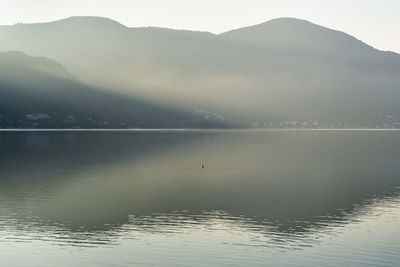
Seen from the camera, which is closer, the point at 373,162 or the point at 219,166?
the point at 219,166

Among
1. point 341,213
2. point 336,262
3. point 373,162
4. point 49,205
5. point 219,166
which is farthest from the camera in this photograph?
point 373,162

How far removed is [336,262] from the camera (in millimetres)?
54219

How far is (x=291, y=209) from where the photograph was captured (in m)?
87.3

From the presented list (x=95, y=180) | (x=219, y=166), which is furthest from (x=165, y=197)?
(x=219, y=166)

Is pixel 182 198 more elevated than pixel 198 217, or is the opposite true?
pixel 198 217

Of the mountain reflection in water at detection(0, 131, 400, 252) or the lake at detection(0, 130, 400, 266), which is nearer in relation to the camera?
the lake at detection(0, 130, 400, 266)

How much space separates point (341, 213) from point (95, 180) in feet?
210

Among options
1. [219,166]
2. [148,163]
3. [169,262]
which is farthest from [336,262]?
[148,163]

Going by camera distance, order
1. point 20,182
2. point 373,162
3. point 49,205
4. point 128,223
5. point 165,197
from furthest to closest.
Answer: point 373,162
point 20,182
point 165,197
point 49,205
point 128,223

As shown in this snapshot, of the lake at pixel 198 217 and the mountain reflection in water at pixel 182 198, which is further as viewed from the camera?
the mountain reflection in water at pixel 182 198

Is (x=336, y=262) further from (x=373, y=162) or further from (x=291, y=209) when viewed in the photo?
(x=373, y=162)

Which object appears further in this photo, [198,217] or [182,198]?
[182,198]

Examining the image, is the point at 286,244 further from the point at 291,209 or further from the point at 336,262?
the point at 291,209

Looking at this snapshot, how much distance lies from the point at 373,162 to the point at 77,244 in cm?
14434
